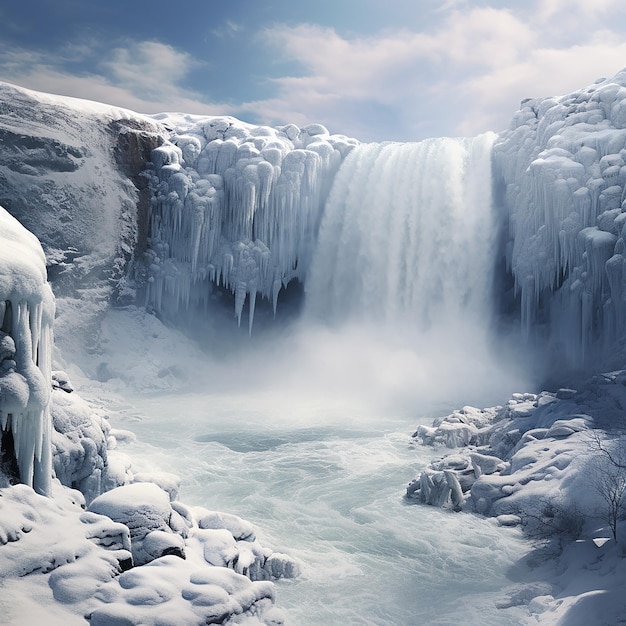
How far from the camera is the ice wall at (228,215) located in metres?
24.3

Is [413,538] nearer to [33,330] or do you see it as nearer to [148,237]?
[33,330]

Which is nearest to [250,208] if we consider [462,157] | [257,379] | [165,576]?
[257,379]

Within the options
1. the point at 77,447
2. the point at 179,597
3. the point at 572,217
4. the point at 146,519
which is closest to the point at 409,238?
the point at 572,217

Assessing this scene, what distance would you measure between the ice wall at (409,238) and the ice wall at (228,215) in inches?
66.5

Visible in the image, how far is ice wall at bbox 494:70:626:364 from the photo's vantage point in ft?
54.8

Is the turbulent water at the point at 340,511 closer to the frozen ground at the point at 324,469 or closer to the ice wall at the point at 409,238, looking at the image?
the frozen ground at the point at 324,469

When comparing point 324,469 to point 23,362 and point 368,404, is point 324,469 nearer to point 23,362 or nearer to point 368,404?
point 368,404

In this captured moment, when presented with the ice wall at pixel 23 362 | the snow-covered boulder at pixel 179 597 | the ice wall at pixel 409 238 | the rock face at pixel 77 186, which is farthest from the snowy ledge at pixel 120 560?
the ice wall at pixel 409 238

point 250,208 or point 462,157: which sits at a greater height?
point 462,157

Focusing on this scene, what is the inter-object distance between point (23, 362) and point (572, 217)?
17.0m

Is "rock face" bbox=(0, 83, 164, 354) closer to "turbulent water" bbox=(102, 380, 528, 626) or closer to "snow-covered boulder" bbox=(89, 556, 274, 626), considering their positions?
"turbulent water" bbox=(102, 380, 528, 626)

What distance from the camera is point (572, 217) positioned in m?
18.0

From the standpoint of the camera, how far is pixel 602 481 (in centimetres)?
835

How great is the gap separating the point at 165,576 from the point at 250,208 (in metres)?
20.2
